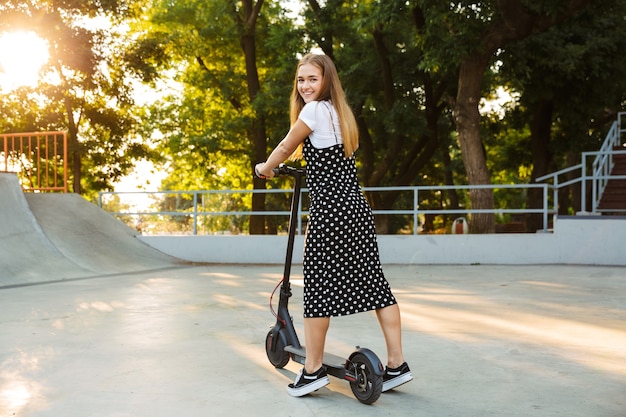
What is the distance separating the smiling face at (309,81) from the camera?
13.6 feet

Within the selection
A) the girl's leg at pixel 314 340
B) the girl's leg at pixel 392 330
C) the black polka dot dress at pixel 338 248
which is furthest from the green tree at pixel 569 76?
the girl's leg at pixel 314 340

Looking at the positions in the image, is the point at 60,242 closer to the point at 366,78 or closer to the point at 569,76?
the point at 366,78

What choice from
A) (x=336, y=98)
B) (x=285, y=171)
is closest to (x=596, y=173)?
(x=285, y=171)

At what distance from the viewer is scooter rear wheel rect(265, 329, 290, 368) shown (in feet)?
Answer: 15.6

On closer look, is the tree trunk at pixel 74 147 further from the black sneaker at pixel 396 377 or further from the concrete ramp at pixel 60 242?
the black sneaker at pixel 396 377

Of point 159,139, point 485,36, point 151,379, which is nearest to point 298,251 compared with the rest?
point 485,36

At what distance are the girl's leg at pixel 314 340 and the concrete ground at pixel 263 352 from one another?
21 centimetres

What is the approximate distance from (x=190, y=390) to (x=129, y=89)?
23.0m

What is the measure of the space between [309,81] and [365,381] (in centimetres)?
171

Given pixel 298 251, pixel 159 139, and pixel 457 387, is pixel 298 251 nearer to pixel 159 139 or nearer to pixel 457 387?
pixel 457 387

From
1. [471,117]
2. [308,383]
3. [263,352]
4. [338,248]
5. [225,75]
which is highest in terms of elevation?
[225,75]

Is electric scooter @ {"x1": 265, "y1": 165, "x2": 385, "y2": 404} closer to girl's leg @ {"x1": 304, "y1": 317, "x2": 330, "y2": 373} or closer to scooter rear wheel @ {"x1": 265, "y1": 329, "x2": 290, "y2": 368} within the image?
scooter rear wheel @ {"x1": 265, "y1": 329, "x2": 290, "y2": 368}

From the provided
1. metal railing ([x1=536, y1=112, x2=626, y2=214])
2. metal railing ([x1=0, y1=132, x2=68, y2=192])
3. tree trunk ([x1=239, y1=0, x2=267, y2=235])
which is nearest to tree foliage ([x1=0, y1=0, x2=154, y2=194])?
metal railing ([x1=0, y1=132, x2=68, y2=192])

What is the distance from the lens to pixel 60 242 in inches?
521
